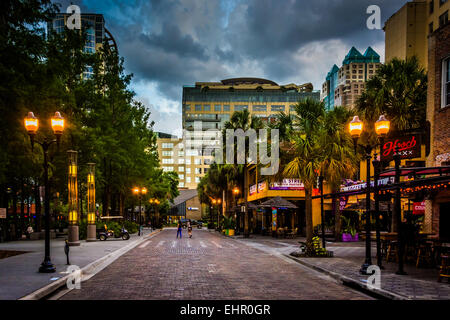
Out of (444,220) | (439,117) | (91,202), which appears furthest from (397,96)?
(91,202)

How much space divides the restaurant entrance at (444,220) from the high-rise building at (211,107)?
408 feet

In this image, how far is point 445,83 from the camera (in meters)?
17.4

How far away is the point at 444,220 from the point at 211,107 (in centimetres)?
12993

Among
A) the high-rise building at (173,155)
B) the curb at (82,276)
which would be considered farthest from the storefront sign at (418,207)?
the high-rise building at (173,155)

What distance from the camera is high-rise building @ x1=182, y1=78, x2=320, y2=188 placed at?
14262 centimetres

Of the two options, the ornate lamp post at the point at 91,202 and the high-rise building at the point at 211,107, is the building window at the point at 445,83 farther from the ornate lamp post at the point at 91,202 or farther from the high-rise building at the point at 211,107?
the high-rise building at the point at 211,107

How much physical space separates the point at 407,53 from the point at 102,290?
Result: 69329 mm

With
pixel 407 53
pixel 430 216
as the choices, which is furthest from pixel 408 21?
pixel 430 216

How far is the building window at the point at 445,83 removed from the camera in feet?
56.2

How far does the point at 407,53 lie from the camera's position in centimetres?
6719

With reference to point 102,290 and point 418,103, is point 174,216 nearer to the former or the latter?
point 418,103

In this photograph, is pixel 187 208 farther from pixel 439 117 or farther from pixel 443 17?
pixel 439 117

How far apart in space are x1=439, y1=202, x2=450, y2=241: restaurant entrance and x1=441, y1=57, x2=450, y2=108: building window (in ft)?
14.1

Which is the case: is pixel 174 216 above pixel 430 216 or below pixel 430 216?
below
